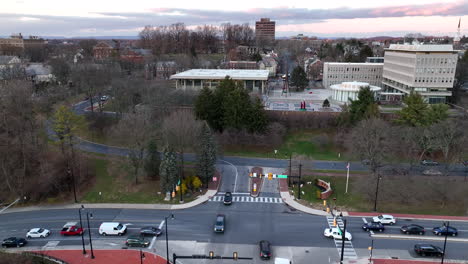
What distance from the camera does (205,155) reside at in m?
39.9

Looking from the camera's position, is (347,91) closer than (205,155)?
No

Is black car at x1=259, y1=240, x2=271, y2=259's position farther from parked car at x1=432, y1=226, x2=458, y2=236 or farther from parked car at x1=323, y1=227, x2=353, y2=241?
parked car at x1=432, y1=226, x2=458, y2=236

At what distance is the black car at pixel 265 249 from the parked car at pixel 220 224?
435 cm

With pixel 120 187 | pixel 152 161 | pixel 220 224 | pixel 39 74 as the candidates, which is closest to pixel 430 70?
pixel 220 224

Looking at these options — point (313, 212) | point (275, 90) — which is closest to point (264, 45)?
point (275, 90)

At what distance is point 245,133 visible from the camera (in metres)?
51.2

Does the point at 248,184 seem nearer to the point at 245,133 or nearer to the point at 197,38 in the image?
the point at 245,133

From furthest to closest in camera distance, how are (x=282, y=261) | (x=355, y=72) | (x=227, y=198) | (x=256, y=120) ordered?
(x=355, y=72)
(x=256, y=120)
(x=227, y=198)
(x=282, y=261)

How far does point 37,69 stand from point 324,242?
99.0m

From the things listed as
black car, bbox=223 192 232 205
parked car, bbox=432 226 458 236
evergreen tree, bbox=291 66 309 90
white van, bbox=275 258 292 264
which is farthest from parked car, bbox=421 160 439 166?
evergreen tree, bbox=291 66 309 90

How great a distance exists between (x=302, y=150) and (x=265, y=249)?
91.9ft

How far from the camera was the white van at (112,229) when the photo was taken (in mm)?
30391

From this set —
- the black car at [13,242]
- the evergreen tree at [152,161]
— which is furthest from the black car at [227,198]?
the black car at [13,242]

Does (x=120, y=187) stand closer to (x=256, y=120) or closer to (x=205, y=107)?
(x=205, y=107)
